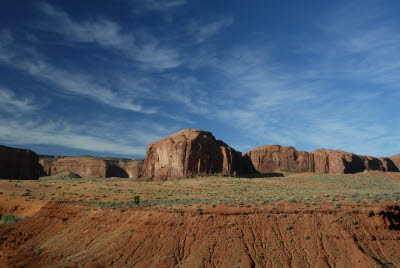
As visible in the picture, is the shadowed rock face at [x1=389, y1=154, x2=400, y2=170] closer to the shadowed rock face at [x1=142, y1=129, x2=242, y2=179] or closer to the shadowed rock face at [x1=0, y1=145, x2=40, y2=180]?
the shadowed rock face at [x1=142, y1=129, x2=242, y2=179]

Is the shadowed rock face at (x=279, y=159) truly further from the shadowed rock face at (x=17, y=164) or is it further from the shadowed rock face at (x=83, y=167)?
the shadowed rock face at (x=17, y=164)

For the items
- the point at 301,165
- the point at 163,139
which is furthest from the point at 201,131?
the point at 301,165

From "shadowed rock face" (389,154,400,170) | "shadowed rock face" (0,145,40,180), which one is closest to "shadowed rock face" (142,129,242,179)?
"shadowed rock face" (0,145,40,180)

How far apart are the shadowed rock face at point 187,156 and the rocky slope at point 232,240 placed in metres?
50.1

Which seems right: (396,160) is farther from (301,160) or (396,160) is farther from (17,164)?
(17,164)

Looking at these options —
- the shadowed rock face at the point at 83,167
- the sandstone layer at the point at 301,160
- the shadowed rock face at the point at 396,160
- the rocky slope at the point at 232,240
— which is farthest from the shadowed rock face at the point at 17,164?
the shadowed rock face at the point at 396,160

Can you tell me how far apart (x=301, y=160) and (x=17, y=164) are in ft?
282

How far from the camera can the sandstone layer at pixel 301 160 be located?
97000 mm

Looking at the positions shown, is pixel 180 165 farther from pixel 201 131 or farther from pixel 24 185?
pixel 24 185

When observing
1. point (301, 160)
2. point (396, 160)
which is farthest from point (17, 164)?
point (396, 160)

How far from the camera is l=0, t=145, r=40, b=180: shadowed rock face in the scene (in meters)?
68.1

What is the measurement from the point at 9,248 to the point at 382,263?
27.3 metres

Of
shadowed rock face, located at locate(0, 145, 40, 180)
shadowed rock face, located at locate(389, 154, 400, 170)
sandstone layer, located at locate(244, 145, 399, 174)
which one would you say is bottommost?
shadowed rock face, located at locate(0, 145, 40, 180)

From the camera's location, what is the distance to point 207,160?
76.4 meters
